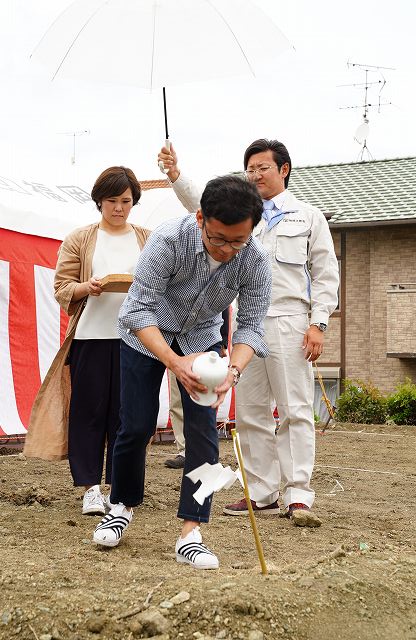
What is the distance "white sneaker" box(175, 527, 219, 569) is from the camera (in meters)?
3.05

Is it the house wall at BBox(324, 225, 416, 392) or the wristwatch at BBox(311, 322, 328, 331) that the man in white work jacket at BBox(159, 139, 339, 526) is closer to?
the wristwatch at BBox(311, 322, 328, 331)

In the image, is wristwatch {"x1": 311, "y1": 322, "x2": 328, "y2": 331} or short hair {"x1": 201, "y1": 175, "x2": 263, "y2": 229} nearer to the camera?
short hair {"x1": 201, "y1": 175, "x2": 263, "y2": 229}

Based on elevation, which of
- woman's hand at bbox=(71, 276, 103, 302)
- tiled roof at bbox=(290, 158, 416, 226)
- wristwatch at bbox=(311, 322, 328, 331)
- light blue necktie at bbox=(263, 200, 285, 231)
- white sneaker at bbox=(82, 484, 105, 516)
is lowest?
white sneaker at bbox=(82, 484, 105, 516)

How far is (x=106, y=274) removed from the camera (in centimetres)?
445

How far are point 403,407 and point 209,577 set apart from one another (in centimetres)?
1232

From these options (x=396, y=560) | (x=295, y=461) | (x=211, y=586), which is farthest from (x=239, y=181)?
(x=295, y=461)

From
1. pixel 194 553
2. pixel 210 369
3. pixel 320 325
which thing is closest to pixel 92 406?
pixel 320 325

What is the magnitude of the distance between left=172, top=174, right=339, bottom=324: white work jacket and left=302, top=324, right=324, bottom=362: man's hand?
55mm

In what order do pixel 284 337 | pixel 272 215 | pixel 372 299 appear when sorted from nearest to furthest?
pixel 284 337 → pixel 272 215 → pixel 372 299

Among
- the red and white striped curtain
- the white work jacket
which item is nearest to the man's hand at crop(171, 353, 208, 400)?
the white work jacket

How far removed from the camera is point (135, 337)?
10.8 ft

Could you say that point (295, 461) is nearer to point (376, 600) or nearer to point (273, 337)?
point (273, 337)

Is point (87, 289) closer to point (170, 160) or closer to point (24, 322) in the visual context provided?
point (170, 160)

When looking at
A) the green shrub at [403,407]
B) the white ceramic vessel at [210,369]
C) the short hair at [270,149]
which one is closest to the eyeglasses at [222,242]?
the white ceramic vessel at [210,369]
